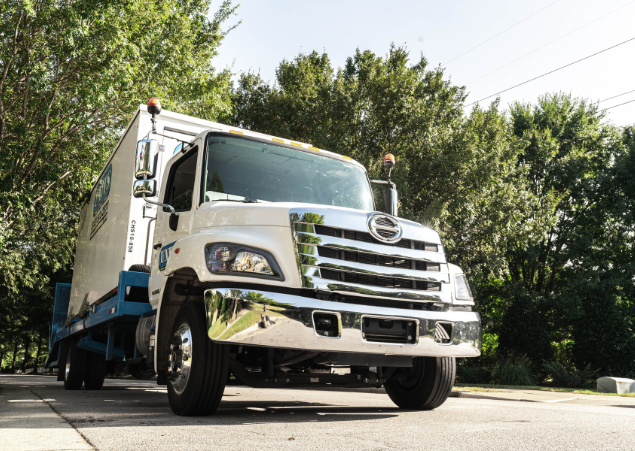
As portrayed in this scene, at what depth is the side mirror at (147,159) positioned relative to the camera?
561 centimetres

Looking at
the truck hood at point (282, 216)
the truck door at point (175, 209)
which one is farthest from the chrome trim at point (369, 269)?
the truck door at point (175, 209)

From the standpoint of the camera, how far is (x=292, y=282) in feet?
15.5

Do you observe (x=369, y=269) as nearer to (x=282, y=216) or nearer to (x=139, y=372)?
(x=282, y=216)

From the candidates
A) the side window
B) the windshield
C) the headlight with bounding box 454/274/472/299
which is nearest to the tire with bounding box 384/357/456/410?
the headlight with bounding box 454/274/472/299

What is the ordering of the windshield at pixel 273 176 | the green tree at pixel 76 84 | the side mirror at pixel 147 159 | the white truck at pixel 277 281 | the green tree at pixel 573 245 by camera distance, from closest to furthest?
the white truck at pixel 277 281 < the side mirror at pixel 147 159 < the windshield at pixel 273 176 < the green tree at pixel 76 84 < the green tree at pixel 573 245

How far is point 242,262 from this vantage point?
479 cm

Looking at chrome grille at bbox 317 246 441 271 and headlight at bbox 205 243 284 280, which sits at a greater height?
chrome grille at bbox 317 246 441 271

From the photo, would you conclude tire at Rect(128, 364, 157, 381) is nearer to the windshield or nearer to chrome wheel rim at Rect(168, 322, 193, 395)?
chrome wheel rim at Rect(168, 322, 193, 395)

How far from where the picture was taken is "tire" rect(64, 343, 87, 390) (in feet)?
34.1

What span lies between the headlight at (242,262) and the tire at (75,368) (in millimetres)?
6767

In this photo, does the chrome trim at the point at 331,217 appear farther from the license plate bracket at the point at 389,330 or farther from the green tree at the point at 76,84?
the green tree at the point at 76,84

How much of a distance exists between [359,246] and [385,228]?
1.11ft

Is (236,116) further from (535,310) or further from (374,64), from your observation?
(535,310)

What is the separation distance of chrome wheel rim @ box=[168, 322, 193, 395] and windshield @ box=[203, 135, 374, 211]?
134cm
